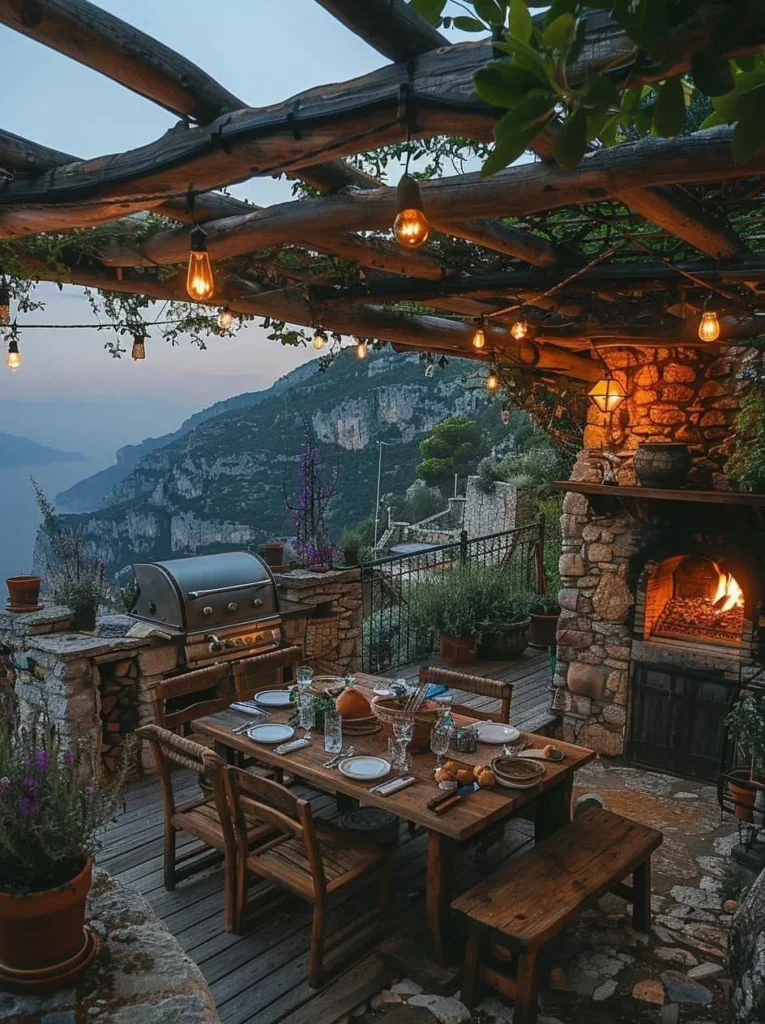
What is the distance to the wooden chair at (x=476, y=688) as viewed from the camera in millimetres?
4340

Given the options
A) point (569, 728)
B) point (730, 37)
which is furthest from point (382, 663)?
point (730, 37)

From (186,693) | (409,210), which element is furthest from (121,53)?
(186,693)

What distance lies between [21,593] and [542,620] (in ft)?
16.2

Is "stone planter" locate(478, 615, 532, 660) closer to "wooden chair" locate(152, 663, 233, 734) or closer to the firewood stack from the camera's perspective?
"wooden chair" locate(152, 663, 233, 734)

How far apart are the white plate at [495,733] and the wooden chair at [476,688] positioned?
26cm

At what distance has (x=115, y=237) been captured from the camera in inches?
131

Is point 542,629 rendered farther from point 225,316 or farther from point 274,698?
point 225,316

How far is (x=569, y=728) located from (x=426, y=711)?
7.88 feet

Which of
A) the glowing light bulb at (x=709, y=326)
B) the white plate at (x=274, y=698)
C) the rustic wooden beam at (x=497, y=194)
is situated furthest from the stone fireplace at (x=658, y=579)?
the rustic wooden beam at (x=497, y=194)

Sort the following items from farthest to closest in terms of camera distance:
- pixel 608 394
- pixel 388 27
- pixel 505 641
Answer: pixel 505 641
pixel 608 394
pixel 388 27

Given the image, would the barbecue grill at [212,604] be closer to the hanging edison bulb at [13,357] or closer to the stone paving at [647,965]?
the hanging edison bulb at [13,357]

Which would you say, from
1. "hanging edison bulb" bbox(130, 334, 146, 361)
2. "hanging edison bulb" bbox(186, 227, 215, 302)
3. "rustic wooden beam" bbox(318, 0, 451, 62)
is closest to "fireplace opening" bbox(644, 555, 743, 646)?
"hanging edison bulb" bbox(130, 334, 146, 361)

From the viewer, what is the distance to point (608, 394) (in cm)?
580

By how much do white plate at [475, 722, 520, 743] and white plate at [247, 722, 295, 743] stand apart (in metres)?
0.97
